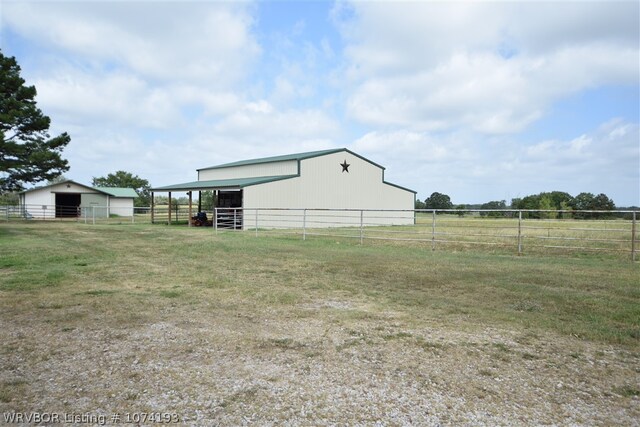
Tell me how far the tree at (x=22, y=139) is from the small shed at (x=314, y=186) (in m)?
7.17

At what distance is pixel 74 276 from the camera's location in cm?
784

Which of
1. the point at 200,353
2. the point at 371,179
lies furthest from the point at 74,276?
the point at 371,179

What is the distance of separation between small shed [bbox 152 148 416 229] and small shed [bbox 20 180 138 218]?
44.4 ft

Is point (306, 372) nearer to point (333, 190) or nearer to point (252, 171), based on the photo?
point (333, 190)

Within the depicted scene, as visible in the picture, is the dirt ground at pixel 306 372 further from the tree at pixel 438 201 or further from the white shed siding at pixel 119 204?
the tree at pixel 438 201

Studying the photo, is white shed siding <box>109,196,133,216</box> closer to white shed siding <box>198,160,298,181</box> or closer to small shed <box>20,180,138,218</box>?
small shed <box>20,180,138,218</box>

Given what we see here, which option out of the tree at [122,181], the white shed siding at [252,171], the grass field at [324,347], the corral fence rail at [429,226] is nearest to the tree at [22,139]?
the corral fence rail at [429,226]

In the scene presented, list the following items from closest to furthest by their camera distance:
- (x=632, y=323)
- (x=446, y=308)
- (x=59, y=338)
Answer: (x=59, y=338) → (x=632, y=323) → (x=446, y=308)

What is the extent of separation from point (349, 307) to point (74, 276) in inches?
217

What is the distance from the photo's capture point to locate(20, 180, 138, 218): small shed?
37562mm

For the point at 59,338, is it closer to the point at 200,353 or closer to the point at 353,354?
the point at 200,353

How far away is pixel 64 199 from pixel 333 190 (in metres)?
30.8

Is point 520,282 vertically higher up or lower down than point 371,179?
lower down

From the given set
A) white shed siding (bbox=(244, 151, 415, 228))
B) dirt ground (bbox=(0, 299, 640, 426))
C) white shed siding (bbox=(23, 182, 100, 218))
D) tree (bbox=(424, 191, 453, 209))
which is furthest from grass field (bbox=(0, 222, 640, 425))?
tree (bbox=(424, 191, 453, 209))
